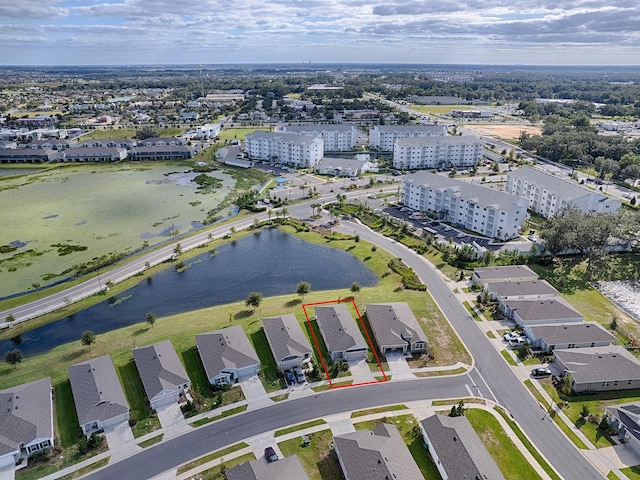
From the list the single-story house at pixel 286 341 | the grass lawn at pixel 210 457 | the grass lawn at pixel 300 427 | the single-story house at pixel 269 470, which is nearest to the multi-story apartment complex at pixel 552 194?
the single-story house at pixel 286 341

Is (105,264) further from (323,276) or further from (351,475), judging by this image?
(351,475)

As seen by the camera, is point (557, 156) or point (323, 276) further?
point (557, 156)

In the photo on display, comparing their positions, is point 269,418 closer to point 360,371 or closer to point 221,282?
point 360,371

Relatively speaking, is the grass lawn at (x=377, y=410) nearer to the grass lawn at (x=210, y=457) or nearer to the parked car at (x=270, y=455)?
the parked car at (x=270, y=455)

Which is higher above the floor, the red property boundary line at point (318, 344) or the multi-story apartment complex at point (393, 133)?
the multi-story apartment complex at point (393, 133)

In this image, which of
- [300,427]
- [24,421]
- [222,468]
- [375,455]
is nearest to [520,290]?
[375,455]

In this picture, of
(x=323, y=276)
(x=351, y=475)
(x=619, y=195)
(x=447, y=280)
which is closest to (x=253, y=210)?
(x=323, y=276)

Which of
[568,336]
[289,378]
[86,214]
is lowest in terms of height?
[289,378]
